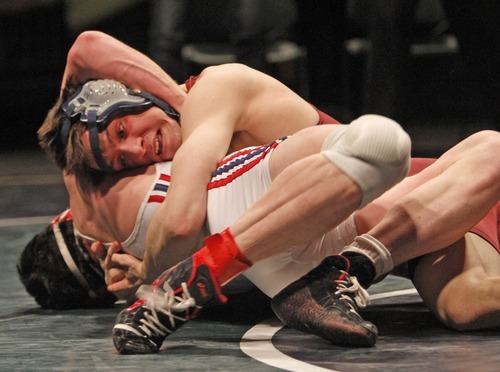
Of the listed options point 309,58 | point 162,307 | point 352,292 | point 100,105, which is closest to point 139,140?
point 100,105

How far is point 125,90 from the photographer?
3492mm

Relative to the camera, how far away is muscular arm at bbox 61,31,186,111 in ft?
11.8

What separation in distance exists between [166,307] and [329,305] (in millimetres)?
370

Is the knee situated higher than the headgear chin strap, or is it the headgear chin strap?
the headgear chin strap

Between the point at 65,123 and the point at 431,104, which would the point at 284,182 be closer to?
the point at 65,123

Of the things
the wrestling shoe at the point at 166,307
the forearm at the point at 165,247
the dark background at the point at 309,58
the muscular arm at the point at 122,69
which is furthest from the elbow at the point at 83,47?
the dark background at the point at 309,58

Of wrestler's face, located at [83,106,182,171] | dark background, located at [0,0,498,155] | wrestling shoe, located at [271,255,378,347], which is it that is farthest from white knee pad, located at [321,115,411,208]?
dark background, located at [0,0,498,155]

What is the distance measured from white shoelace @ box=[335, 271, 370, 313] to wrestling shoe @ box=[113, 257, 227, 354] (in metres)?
0.28

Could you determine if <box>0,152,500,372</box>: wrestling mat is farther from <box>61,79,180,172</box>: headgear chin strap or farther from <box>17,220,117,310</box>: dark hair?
<box>61,79,180,172</box>: headgear chin strap

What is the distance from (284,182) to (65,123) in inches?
33.4

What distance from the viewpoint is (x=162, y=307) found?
2.88 meters

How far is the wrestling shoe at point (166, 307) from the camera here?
2.84 metres

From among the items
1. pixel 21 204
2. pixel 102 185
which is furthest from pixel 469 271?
pixel 21 204

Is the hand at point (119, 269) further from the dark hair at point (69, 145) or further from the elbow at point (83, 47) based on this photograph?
the elbow at point (83, 47)
